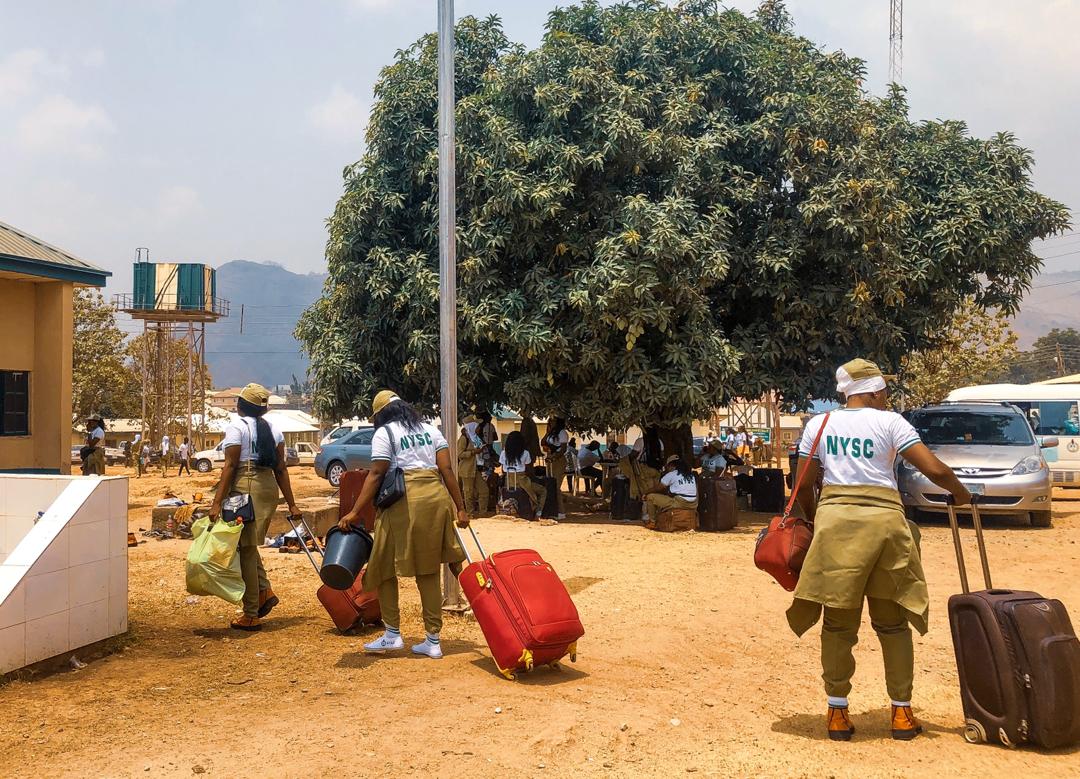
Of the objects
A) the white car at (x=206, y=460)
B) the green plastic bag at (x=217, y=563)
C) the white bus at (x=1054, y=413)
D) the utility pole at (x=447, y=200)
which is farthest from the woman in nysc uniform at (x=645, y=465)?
the white car at (x=206, y=460)

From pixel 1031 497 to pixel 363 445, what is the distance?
18707 millimetres

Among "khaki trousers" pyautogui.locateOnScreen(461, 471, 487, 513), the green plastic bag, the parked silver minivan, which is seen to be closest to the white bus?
the parked silver minivan

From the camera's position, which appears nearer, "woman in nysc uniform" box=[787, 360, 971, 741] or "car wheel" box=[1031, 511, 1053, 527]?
"woman in nysc uniform" box=[787, 360, 971, 741]

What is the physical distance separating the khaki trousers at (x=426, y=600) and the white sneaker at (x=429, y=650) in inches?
3.4

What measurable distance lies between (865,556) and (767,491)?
12932mm

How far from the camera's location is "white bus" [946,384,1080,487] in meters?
21.9

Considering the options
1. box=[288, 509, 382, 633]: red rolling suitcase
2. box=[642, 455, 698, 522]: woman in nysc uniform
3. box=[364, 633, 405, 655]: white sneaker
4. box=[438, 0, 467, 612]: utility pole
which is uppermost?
box=[438, 0, 467, 612]: utility pole

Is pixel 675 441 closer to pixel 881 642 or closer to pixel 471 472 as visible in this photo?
pixel 471 472

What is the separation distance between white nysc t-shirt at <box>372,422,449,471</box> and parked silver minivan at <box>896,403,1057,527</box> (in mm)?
8977

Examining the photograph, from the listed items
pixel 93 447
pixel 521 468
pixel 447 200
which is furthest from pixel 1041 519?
pixel 93 447

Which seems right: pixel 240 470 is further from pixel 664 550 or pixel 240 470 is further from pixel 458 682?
pixel 664 550

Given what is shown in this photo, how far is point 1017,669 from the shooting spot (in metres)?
4.51

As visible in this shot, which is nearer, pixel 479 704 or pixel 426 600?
pixel 479 704

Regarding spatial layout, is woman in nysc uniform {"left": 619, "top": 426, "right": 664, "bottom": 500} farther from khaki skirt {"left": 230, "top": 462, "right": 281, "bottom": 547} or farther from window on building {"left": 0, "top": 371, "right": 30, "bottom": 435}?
window on building {"left": 0, "top": 371, "right": 30, "bottom": 435}
